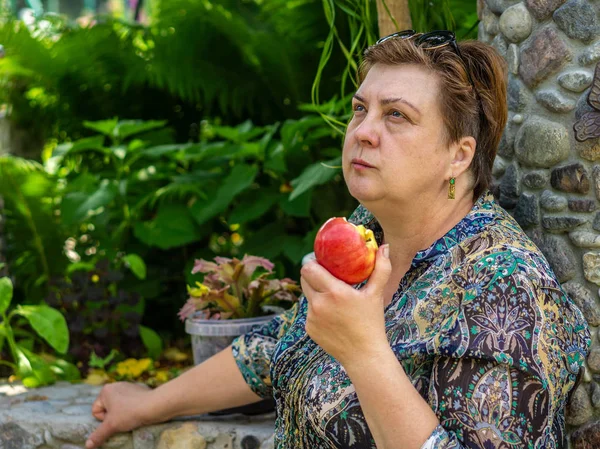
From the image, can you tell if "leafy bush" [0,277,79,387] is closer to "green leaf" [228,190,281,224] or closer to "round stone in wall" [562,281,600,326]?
"green leaf" [228,190,281,224]

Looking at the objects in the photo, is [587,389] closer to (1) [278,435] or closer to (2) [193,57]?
(1) [278,435]

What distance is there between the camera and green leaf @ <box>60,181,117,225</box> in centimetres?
Answer: 346

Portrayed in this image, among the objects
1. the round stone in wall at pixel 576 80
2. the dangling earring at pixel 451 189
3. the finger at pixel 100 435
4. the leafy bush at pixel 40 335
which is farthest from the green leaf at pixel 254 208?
the round stone in wall at pixel 576 80

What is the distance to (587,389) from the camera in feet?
6.54

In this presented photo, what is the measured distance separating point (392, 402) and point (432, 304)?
0.29 meters

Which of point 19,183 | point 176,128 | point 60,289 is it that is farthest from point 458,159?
Result: point 176,128

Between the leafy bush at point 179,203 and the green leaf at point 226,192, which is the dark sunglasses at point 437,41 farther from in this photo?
the green leaf at point 226,192

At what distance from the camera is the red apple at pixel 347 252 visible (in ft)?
5.32

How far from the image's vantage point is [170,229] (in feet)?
11.4

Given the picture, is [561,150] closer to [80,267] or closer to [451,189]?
[451,189]

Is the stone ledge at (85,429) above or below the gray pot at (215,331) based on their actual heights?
below

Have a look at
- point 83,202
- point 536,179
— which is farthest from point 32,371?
point 536,179

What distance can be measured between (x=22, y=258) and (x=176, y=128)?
4.46 ft

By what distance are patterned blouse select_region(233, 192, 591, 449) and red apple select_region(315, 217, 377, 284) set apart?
208 mm
